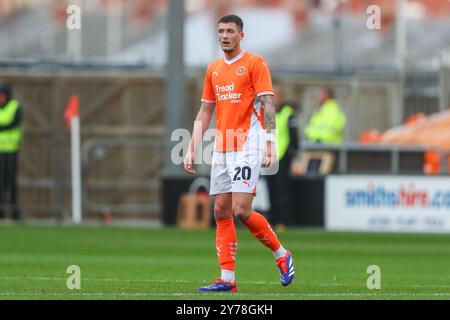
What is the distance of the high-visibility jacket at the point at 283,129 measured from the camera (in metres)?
23.8

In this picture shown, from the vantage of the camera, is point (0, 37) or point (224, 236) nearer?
point (224, 236)

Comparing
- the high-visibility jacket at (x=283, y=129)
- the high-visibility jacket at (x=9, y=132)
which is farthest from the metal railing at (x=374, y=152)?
the high-visibility jacket at (x=9, y=132)

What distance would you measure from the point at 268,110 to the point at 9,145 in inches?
550

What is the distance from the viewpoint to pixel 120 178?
28.8m

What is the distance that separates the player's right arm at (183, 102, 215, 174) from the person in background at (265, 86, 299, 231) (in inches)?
430

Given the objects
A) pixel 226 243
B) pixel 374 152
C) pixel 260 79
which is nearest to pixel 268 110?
pixel 260 79

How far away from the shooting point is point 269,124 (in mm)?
12164

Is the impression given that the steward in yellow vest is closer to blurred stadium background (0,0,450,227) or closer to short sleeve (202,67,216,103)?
blurred stadium background (0,0,450,227)

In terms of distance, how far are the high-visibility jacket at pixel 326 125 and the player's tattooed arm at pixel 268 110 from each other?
1377cm

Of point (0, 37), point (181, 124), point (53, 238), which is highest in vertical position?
point (0, 37)

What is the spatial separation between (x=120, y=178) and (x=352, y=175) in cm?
572

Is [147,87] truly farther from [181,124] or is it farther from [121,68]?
[181,124]

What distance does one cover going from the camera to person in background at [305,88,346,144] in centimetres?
2592
